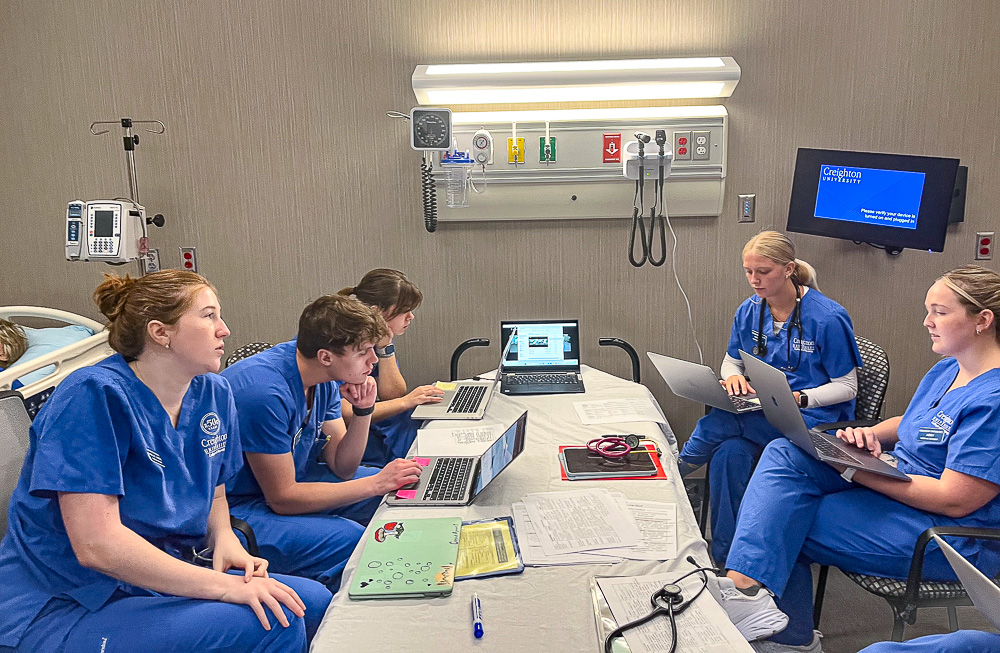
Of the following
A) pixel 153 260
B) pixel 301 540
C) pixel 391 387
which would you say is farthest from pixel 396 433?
pixel 153 260

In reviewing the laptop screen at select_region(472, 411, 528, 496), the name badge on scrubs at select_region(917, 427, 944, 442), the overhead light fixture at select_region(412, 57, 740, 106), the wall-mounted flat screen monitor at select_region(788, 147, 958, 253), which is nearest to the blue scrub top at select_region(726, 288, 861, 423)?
the wall-mounted flat screen monitor at select_region(788, 147, 958, 253)

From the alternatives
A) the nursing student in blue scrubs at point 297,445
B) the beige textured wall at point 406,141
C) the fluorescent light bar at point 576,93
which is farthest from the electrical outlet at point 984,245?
the nursing student in blue scrubs at point 297,445

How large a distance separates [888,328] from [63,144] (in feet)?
12.3

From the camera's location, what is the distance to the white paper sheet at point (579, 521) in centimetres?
159

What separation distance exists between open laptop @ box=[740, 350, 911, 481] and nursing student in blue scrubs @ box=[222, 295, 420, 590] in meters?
1.05

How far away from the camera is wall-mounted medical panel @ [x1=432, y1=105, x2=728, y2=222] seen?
3100mm

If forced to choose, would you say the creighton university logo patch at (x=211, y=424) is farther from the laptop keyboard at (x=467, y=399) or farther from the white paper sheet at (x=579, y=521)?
the laptop keyboard at (x=467, y=399)

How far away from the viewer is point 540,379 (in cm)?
290

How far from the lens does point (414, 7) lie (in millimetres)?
3107

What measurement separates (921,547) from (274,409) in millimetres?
1640

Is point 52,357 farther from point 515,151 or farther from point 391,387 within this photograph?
point 515,151

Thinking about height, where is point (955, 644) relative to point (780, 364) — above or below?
below

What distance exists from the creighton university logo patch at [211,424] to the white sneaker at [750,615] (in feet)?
4.00

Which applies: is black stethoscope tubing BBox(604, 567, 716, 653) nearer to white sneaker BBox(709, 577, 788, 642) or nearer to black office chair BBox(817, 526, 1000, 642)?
white sneaker BBox(709, 577, 788, 642)
